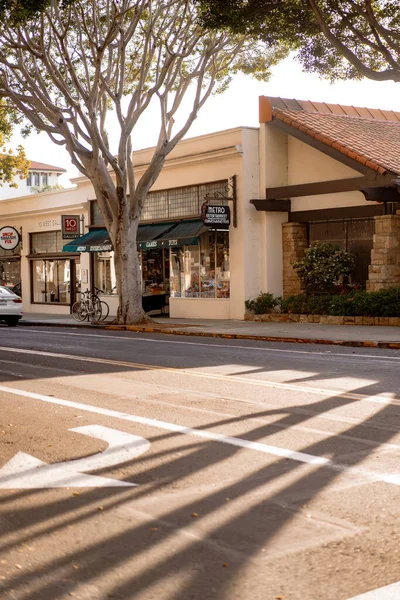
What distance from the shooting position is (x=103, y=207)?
81.6 ft

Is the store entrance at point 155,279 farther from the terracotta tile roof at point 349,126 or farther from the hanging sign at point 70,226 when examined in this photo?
the terracotta tile roof at point 349,126

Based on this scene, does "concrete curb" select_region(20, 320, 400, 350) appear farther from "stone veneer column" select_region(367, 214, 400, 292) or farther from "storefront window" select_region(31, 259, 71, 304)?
"storefront window" select_region(31, 259, 71, 304)

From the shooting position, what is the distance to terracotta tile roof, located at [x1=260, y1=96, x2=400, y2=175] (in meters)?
22.5

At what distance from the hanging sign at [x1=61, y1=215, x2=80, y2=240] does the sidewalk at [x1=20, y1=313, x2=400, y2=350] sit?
26.4ft

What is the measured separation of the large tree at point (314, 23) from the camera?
16.4 metres

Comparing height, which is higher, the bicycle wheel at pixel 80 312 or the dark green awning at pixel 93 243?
the dark green awning at pixel 93 243

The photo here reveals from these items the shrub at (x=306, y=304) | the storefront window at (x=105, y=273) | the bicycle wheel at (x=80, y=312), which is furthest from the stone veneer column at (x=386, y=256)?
the storefront window at (x=105, y=273)

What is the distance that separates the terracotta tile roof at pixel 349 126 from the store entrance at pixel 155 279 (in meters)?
7.14

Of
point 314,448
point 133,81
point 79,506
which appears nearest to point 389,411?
point 314,448

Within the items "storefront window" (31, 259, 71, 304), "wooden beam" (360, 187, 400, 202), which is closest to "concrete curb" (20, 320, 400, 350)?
"wooden beam" (360, 187, 400, 202)

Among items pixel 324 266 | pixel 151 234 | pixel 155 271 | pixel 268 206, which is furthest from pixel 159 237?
pixel 324 266

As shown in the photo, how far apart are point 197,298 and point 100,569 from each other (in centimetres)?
2416

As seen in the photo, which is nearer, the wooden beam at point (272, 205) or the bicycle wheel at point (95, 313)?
the wooden beam at point (272, 205)

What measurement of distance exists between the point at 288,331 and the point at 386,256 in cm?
362
